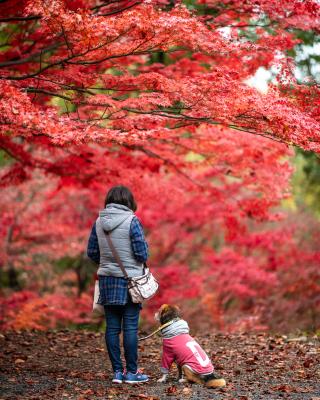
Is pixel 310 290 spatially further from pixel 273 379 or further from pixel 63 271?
pixel 273 379

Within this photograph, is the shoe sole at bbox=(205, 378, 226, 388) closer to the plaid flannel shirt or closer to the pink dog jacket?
the pink dog jacket

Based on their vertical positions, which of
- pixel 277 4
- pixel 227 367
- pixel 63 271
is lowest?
pixel 63 271

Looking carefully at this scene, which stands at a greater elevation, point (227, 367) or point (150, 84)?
point (150, 84)

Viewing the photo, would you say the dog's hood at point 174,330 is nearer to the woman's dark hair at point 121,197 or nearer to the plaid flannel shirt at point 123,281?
the plaid flannel shirt at point 123,281

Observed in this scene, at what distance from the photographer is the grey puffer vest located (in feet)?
15.4

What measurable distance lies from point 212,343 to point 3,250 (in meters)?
7.97

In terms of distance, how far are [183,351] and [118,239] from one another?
1135mm

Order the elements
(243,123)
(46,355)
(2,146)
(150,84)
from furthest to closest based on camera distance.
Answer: (2,146) → (46,355) → (150,84) → (243,123)

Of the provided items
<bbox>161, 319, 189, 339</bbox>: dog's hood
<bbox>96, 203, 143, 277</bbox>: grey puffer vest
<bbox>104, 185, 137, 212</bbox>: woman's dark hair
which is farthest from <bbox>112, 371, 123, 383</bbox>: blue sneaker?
<bbox>104, 185, 137, 212</bbox>: woman's dark hair

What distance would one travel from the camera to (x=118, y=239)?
15.4 ft

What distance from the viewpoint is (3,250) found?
548 inches

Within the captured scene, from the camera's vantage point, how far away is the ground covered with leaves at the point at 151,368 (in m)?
4.78

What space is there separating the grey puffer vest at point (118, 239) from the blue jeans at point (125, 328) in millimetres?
311

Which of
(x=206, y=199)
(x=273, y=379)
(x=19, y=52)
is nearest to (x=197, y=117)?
(x=273, y=379)
